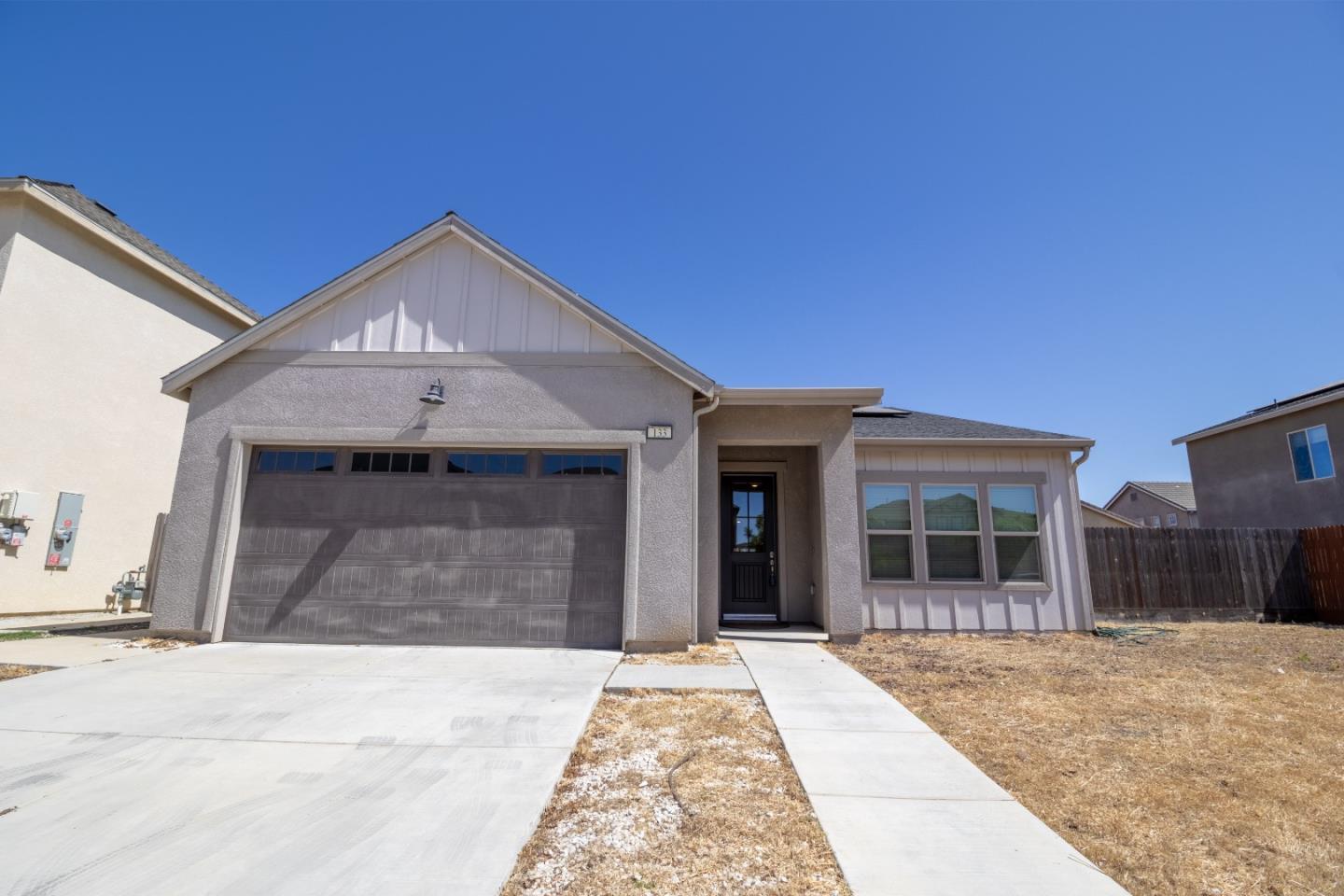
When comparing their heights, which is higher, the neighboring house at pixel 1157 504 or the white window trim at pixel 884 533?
the neighboring house at pixel 1157 504

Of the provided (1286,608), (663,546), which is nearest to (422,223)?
(663,546)

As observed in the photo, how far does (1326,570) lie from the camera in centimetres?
1131

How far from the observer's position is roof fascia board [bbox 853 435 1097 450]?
902 centimetres

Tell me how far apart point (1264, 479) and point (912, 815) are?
20065mm

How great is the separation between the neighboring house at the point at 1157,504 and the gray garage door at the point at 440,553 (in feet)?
94.4

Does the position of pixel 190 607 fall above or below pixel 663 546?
below

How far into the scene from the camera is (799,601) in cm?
920

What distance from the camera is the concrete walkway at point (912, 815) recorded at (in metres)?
2.29

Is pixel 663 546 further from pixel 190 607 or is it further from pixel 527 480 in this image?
pixel 190 607

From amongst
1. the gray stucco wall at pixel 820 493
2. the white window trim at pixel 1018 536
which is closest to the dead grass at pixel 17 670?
the gray stucco wall at pixel 820 493

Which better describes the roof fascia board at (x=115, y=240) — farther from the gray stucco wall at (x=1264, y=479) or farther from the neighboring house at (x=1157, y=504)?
the neighboring house at (x=1157, y=504)

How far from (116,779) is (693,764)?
10.5 ft

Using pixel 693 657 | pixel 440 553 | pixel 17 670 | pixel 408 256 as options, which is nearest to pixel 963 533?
pixel 693 657

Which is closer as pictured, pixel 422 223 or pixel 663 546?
pixel 663 546
